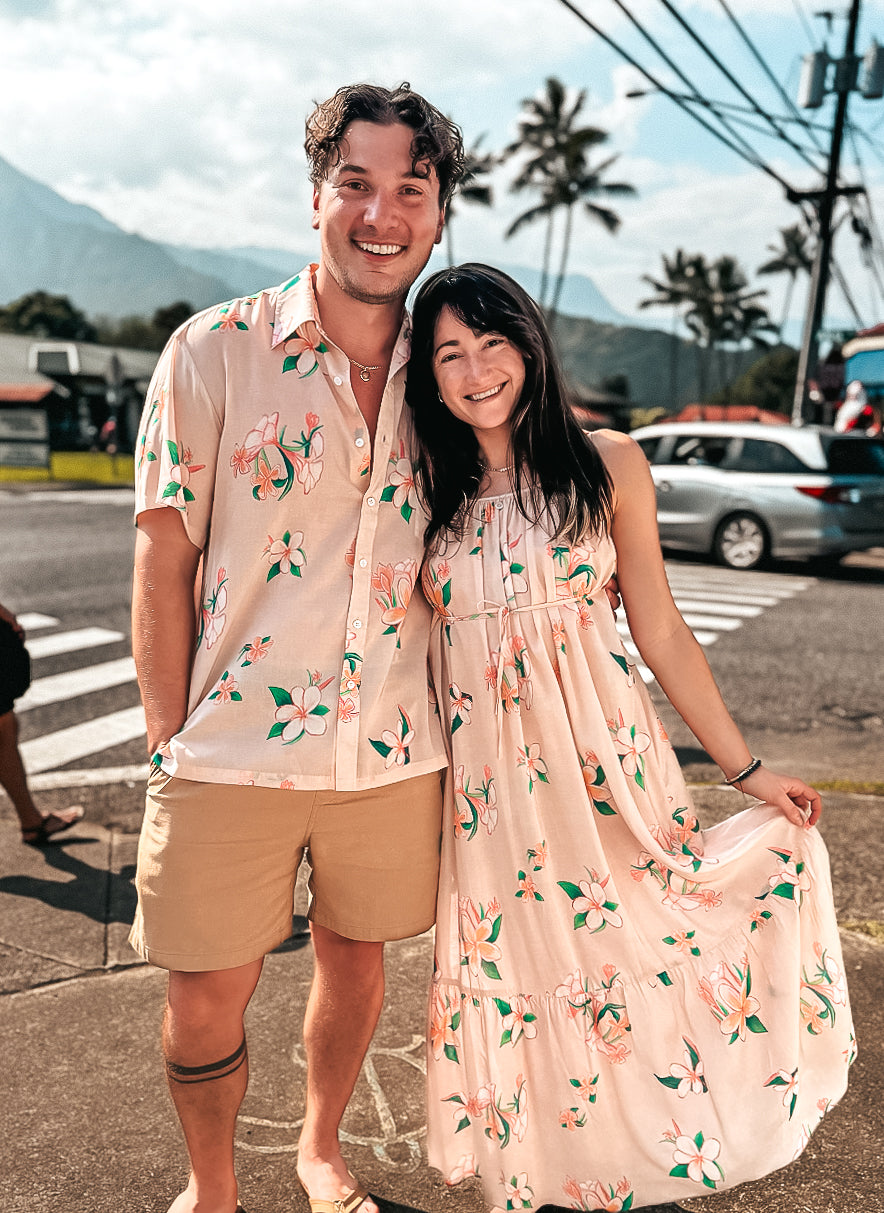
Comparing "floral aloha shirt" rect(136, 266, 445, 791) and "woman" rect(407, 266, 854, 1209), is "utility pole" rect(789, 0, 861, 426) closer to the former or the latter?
"woman" rect(407, 266, 854, 1209)

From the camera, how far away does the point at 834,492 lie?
36.1 ft

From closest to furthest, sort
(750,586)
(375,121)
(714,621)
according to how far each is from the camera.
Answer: (375,121)
(714,621)
(750,586)

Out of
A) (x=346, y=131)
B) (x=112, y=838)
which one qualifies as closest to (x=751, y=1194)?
(x=346, y=131)

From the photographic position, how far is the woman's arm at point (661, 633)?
2.11 meters

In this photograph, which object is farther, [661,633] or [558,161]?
[558,161]

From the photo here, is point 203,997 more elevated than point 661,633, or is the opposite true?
point 661,633

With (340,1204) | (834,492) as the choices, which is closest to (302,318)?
(340,1204)

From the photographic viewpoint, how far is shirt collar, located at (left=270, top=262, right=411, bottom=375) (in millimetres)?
1896

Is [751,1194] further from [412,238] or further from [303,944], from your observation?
[412,238]

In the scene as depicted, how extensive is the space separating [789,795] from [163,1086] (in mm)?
1625

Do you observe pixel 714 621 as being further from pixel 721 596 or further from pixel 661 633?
pixel 661 633

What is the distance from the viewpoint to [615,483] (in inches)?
82.3

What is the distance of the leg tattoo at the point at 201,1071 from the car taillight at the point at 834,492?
409 inches

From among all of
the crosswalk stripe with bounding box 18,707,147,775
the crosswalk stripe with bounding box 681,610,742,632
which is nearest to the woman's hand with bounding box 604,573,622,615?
the crosswalk stripe with bounding box 18,707,147,775
